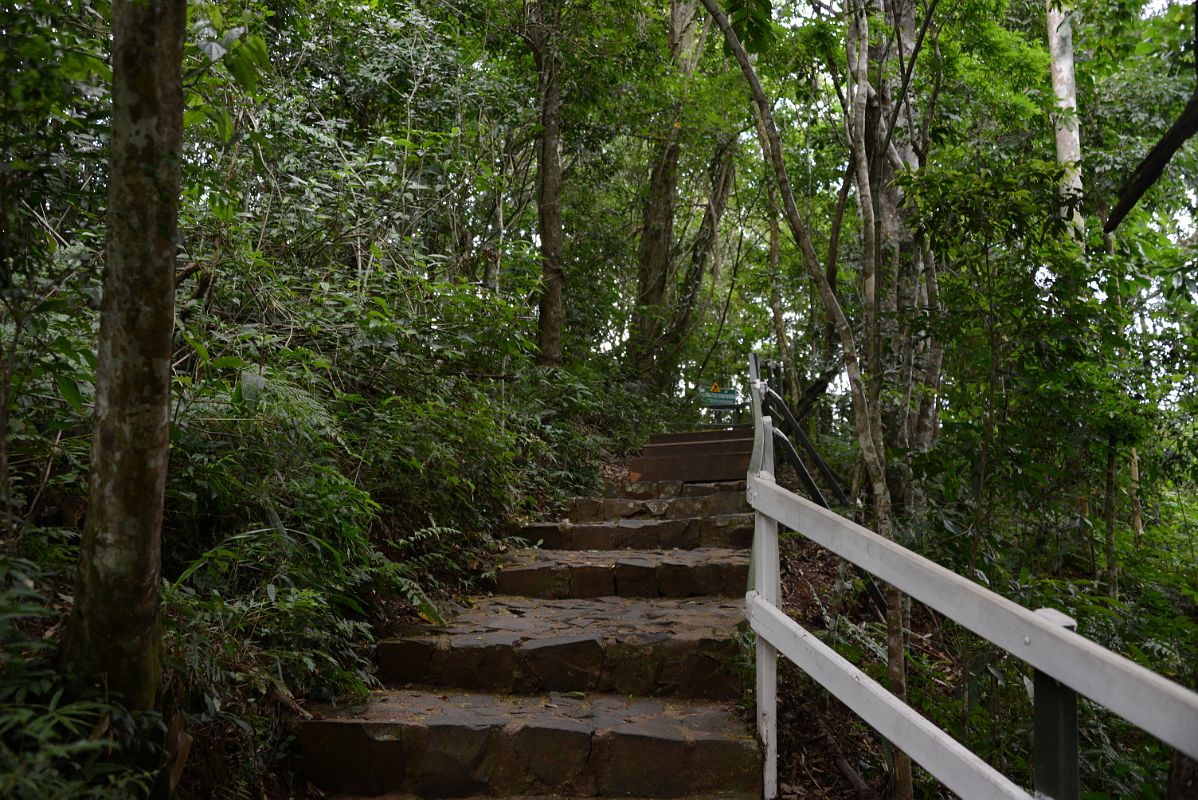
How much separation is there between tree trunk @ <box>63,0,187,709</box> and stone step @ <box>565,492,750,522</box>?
4443 mm

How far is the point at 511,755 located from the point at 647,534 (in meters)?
2.64

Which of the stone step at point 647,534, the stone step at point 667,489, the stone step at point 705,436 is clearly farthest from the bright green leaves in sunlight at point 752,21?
the stone step at point 705,436

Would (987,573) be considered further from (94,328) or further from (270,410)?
(94,328)

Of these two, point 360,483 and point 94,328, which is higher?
point 94,328

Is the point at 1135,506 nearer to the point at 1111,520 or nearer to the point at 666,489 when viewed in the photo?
the point at 1111,520

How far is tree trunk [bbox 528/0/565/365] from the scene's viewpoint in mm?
8945

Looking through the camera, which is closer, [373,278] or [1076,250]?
[1076,250]

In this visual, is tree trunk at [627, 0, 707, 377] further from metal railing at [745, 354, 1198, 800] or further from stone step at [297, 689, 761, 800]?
metal railing at [745, 354, 1198, 800]

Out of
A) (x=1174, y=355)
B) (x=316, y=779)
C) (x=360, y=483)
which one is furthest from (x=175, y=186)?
(x=1174, y=355)

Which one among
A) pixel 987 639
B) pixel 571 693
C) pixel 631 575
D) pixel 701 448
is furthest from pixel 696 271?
pixel 987 639

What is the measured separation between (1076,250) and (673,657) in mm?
3139

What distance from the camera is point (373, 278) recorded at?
5.59 metres

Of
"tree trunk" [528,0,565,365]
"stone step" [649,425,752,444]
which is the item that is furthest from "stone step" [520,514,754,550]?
"tree trunk" [528,0,565,365]

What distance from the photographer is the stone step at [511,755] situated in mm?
3031
